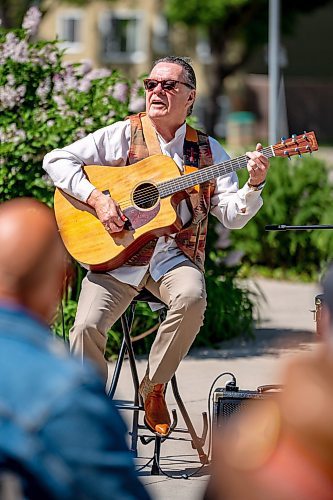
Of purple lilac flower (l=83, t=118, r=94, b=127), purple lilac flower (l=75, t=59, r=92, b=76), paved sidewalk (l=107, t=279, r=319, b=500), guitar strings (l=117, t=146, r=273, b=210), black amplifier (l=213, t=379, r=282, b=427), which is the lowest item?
paved sidewalk (l=107, t=279, r=319, b=500)

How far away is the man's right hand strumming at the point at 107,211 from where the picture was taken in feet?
16.9

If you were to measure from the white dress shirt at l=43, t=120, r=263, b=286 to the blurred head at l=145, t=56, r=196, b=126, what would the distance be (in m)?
0.08

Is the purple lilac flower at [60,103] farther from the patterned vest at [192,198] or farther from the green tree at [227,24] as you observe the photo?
the green tree at [227,24]

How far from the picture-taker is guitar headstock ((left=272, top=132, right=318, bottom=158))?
520 cm

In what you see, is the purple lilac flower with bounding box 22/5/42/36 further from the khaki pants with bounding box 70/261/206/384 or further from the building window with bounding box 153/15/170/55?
the building window with bounding box 153/15/170/55

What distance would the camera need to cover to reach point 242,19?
129 ft

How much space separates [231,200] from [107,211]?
0.54 metres

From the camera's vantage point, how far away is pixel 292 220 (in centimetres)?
1080

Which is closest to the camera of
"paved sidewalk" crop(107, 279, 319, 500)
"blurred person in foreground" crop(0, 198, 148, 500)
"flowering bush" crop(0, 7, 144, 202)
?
"blurred person in foreground" crop(0, 198, 148, 500)

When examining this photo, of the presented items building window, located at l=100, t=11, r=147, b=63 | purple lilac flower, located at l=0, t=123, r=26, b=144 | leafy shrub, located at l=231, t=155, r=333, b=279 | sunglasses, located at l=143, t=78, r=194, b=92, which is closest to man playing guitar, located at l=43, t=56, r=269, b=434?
sunglasses, located at l=143, t=78, r=194, b=92

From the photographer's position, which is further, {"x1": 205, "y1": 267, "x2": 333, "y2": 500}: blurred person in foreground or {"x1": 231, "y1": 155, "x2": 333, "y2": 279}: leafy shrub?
{"x1": 231, "y1": 155, "x2": 333, "y2": 279}: leafy shrub

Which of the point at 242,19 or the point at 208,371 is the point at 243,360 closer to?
the point at 208,371

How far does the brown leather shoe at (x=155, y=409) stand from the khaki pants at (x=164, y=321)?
0.07 metres

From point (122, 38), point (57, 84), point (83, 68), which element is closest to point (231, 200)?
point (57, 84)
